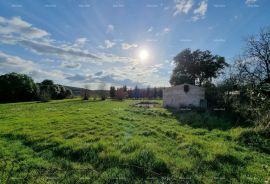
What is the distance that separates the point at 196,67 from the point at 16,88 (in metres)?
47.2

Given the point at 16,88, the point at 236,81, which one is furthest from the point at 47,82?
the point at 236,81

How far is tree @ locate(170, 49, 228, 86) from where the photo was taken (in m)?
41.6

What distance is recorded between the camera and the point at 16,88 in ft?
172

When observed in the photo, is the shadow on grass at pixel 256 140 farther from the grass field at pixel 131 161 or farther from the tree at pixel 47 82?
the tree at pixel 47 82

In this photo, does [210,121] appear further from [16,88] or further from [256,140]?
[16,88]

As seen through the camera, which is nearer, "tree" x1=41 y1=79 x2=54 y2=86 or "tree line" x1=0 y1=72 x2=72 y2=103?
"tree line" x1=0 y1=72 x2=72 y2=103

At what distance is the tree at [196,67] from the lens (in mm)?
41594

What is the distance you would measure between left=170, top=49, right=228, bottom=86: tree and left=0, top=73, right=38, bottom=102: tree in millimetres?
40504

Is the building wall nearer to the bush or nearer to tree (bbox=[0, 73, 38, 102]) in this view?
tree (bbox=[0, 73, 38, 102])

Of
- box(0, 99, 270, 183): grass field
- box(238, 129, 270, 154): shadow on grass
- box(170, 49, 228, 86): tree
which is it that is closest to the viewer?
box(0, 99, 270, 183): grass field

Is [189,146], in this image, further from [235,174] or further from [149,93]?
[149,93]

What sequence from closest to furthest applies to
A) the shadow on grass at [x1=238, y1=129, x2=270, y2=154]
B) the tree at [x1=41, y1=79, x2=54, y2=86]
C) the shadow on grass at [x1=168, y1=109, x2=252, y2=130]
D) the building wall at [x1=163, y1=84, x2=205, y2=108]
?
the shadow on grass at [x1=238, y1=129, x2=270, y2=154]
the shadow on grass at [x1=168, y1=109, x2=252, y2=130]
the building wall at [x1=163, y1=84, x2=205, y2=108]
the tree at [x1=41, y1=79, x2=54, y2=86]

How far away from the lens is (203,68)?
41500 millimetres

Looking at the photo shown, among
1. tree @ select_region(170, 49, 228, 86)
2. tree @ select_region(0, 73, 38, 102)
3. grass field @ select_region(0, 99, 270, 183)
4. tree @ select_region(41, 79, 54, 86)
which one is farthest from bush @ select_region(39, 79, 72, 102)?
grass field @ select_region(0, 99, 270, 183)
